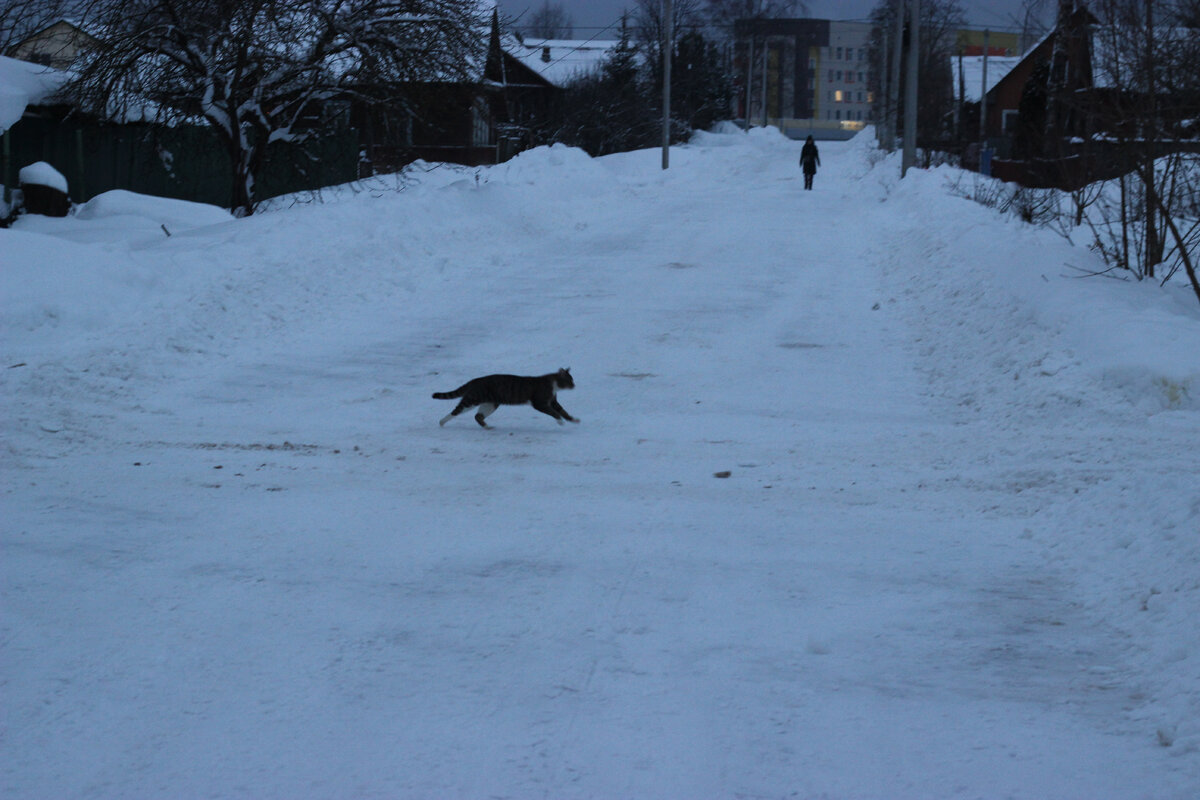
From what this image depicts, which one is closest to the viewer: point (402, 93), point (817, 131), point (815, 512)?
point (815, 512)

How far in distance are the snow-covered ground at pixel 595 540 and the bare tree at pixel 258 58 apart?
552cm

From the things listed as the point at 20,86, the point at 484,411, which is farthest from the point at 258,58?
the point at 484,411

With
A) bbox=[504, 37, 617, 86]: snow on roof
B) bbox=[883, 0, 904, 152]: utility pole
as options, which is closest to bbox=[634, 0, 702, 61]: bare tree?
bbox=[504, 37, 617, 86]: snow on roof

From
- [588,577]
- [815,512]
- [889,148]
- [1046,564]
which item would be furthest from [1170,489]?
[889,148]

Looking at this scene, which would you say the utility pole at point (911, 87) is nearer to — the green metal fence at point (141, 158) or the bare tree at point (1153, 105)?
the green metal fence at point (141, 158)

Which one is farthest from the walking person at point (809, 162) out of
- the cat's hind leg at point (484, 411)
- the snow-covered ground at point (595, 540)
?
the cat's hind leg at point (484, 411)

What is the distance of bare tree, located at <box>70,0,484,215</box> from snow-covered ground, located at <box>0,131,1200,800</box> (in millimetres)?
5520

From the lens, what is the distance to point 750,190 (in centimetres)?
3512

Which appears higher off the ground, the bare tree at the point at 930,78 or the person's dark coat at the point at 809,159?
the bare tree at the point at 930,78

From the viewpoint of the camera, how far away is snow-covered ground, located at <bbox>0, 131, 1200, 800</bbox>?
14.3 ft

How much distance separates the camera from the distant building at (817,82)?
119662 millimetres

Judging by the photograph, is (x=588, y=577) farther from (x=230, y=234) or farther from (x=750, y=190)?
(x=750, y=190)

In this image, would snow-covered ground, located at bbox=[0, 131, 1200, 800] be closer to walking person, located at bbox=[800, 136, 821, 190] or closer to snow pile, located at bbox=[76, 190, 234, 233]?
snow pile, located at bbox=[76, 190, 234, 233]

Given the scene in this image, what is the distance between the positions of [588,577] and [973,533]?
8.56 feet
